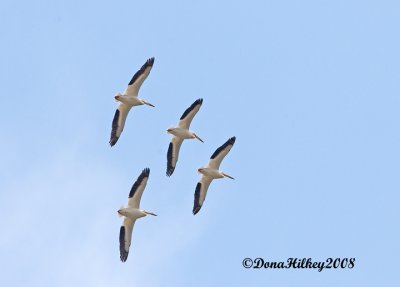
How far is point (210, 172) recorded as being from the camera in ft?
169

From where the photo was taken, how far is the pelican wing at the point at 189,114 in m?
50.8

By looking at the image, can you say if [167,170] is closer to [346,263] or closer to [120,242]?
[120,242]

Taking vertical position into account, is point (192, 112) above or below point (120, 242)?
above

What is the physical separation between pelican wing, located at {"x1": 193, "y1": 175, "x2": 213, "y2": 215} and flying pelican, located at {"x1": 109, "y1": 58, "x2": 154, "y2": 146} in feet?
13.9

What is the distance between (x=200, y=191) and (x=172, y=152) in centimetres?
216

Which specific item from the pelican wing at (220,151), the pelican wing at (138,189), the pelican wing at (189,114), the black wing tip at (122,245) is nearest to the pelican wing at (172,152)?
the pelican wing at (189,114)

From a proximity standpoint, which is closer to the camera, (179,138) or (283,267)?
(283,267)

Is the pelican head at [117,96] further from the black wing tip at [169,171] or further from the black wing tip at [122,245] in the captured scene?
the black wing tip at [122,245]

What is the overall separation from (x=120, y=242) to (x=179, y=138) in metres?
5.39

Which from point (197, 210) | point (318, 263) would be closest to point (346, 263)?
point (318, 263)

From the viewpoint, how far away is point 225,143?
169ft

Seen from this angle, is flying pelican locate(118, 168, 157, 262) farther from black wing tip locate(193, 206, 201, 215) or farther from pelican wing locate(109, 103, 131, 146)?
black wing tip locate(193, 206, 201, 215)

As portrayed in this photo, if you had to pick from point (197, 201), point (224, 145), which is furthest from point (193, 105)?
point (197, 201)

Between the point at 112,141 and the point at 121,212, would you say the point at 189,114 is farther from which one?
the point at 121,212
